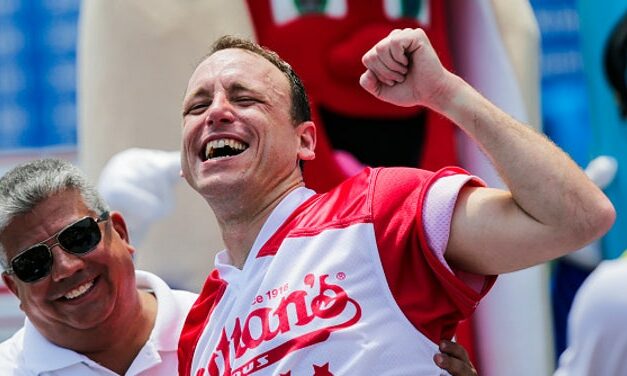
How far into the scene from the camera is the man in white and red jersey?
138cm

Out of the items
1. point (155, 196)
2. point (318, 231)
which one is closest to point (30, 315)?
point (318, 231)

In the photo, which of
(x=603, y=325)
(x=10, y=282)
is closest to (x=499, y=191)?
(x=603, y=325)

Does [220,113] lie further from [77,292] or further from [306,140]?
[77,292]

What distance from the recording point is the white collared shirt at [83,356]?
1.99 metres

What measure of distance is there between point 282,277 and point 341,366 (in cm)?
18

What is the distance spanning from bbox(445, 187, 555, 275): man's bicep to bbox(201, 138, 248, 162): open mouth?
412 millimetres

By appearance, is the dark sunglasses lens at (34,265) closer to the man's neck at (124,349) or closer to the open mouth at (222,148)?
the man's neck at (124,349)

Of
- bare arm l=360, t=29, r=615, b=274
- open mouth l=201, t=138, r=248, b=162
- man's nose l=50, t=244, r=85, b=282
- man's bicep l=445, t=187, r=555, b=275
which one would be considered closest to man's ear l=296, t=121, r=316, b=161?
open mouth l=201, t=138, r=248, b=162

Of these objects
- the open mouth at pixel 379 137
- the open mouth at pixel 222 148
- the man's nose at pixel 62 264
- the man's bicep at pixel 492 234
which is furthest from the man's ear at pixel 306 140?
the open mouth at pixel 379 137

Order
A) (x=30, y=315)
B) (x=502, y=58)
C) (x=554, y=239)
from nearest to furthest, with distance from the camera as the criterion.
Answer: (x=554, y=239)
(x=30, y=315)
(x=502, y=58)

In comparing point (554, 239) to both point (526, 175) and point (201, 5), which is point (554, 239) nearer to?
point (526, 175)

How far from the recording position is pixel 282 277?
155 centimetres

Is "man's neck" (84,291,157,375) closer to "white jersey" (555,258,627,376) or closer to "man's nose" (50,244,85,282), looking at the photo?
"man's nose" (50,244,85,282)

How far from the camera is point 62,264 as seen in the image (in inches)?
76.9
